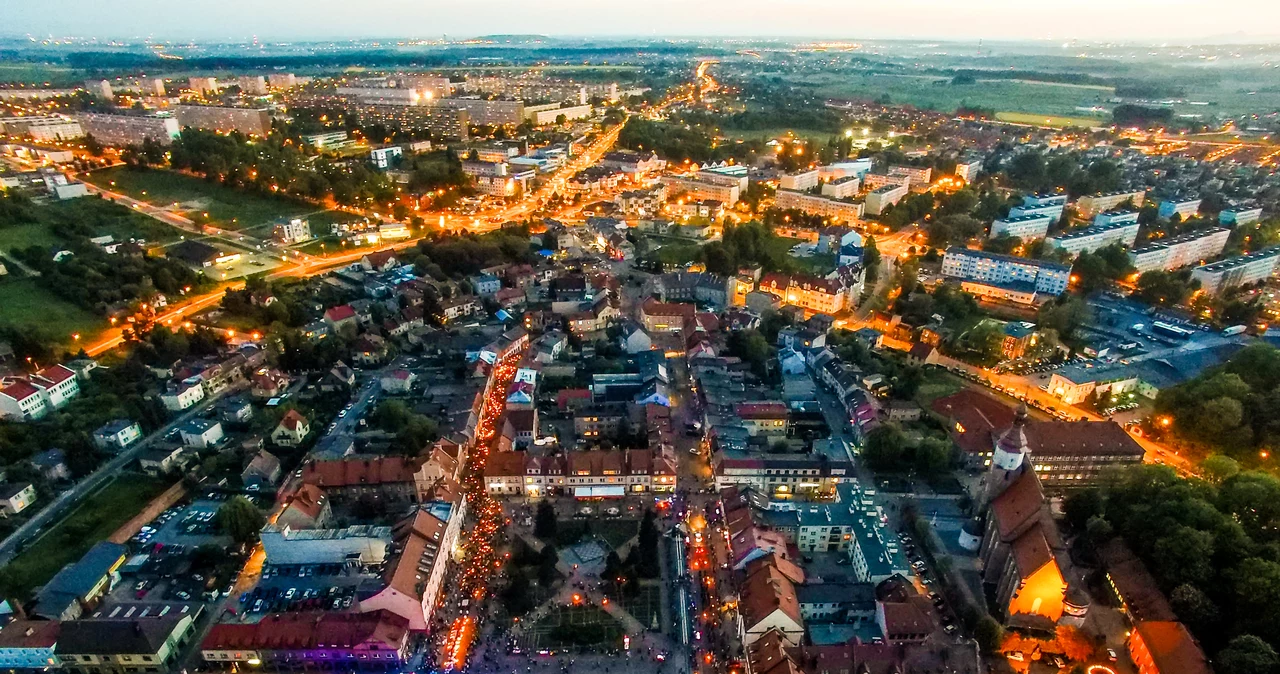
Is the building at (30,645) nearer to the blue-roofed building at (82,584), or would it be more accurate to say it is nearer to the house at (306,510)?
the blue-roofed building at (82,584)

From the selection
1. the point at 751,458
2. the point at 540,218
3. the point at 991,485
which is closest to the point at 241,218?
the point at 540,218

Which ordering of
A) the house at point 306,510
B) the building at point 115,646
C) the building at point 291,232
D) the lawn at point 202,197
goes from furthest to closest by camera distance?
1. the lawn at point 202,197
2. the building at point 291,232
3. the house at point 306,510
4. the building at point 115,646

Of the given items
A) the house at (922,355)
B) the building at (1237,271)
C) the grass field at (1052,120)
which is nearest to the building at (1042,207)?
the building at (1237,271)

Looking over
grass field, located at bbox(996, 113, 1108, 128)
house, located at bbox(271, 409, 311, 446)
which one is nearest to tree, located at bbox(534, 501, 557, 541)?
house, located at bbox(271, 409, 311, 446)

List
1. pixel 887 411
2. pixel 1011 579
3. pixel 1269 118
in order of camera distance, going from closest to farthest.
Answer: pixel 1011 579
pixel 887 411
pixel 1269 118

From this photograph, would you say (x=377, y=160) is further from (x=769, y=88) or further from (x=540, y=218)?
(x=769, y=88)

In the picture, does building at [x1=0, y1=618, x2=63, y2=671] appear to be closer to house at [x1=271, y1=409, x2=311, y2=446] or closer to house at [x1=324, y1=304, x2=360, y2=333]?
house at [x1=271, y1=409, x2=311, y2=446]
